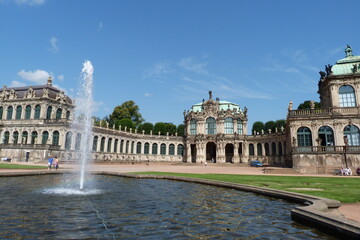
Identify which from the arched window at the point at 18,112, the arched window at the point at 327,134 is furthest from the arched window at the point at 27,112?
the arched window at the point at 327,134

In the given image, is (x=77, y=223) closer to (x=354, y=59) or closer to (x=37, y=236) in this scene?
(x=37, y=236)

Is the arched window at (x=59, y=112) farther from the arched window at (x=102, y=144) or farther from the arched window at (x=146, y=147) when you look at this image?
the arched window at (x=146, y=147)

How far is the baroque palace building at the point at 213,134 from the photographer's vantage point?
34.1m

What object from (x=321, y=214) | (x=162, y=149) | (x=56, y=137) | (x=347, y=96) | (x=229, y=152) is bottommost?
(x=321, y=214)

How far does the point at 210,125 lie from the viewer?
6950cm

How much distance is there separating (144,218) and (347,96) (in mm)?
39968

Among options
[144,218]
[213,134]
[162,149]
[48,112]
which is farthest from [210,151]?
[144,218]

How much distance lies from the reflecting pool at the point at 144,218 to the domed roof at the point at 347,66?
118 ft

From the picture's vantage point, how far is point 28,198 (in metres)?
10.1

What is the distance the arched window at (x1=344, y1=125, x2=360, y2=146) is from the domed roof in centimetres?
896

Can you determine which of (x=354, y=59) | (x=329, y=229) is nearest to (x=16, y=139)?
(x=329, y=229)

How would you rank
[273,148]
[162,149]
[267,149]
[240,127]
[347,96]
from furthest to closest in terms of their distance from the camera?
[162,149]
[240,127]
[267,149]
[273,148]
[347,96]

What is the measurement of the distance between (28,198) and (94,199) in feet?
8.95

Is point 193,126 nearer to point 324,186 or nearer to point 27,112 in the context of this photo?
point 27,112
